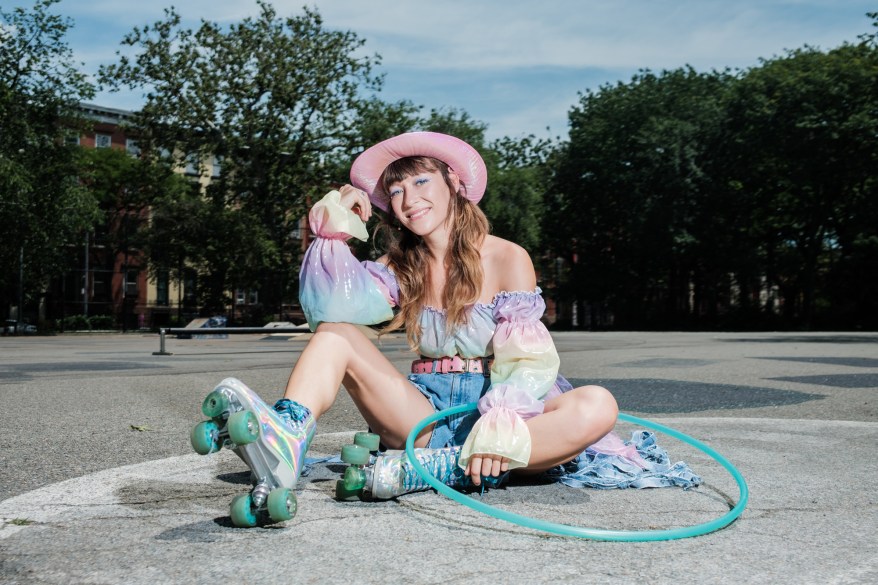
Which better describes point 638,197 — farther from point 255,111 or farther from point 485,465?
point 485,465

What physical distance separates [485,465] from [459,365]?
0.59 metres

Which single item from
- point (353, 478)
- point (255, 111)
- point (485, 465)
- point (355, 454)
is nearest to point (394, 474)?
point (353, 478)

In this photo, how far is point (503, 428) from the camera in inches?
117

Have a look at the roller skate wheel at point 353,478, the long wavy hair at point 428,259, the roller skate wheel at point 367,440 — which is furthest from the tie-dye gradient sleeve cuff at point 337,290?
the roller skate wheel at point 353,478

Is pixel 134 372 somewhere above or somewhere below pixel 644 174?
below

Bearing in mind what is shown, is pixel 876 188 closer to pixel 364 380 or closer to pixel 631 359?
pixel 631 359

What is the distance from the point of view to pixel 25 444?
5.01 metres

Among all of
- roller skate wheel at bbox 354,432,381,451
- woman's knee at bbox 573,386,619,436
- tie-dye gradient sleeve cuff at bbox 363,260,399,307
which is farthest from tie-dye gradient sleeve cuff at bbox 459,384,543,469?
tie-dye gradient sleeve cuff at bbox 363,260,399,307

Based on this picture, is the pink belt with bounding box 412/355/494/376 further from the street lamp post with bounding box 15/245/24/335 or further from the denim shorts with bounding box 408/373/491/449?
the street lamp post with bounding box 15/245/24/335

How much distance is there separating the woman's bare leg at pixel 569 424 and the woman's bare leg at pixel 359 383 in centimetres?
49

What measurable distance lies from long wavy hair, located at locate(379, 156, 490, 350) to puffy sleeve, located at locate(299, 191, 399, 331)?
13 cm

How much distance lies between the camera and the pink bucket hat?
368 centimetres

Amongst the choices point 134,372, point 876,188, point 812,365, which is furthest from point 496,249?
point 876,188

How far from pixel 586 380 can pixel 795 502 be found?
643cm
